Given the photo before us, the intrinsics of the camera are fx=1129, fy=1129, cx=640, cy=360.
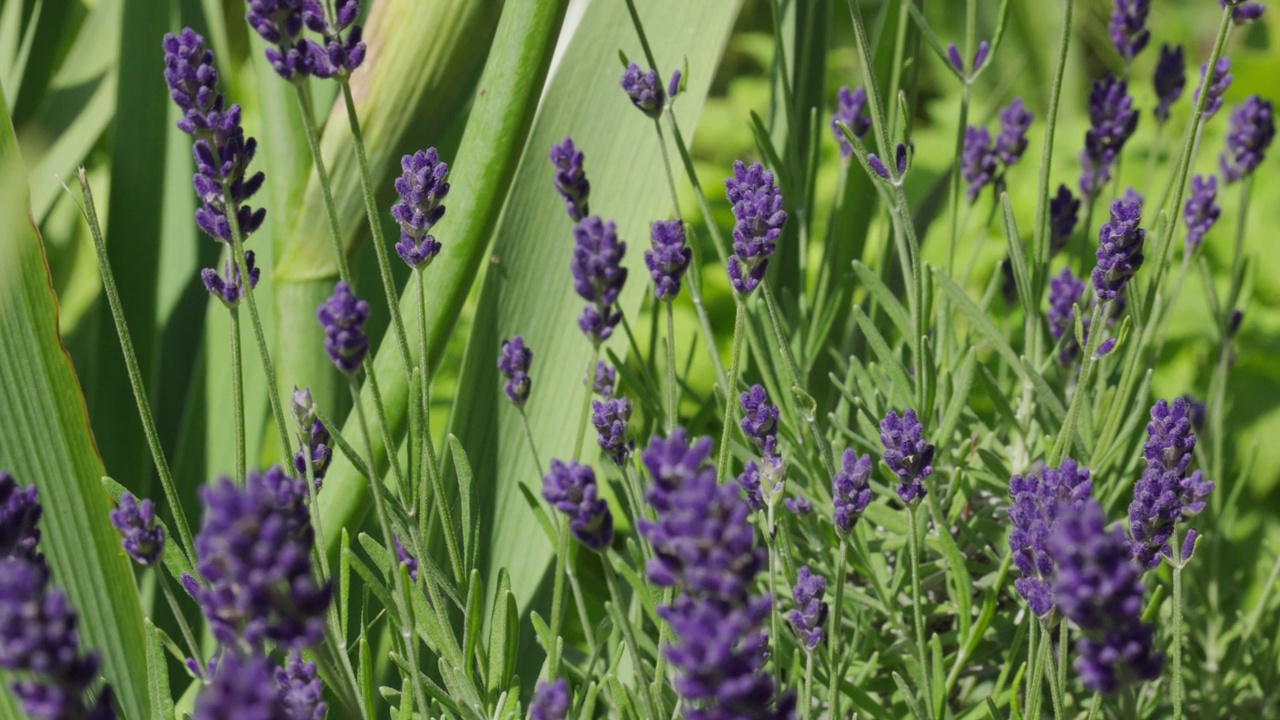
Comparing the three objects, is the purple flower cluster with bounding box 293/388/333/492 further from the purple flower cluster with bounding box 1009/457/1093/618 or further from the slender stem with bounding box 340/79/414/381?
the purple flower cluster with bounding box 1009/457/1093/618

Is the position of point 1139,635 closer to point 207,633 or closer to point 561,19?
point 561,19

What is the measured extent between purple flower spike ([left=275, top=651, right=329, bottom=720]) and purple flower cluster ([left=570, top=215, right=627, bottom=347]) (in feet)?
0.70

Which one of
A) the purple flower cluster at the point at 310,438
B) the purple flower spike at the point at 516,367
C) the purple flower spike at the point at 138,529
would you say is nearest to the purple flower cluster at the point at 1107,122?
the purple flower spike at the point at 516,367

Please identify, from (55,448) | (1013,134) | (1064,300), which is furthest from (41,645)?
(1013,134)

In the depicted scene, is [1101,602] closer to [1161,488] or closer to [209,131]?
[1161,488]

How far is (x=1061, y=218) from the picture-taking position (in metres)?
0.99

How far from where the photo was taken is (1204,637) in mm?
989

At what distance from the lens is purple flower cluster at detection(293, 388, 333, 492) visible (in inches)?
24.8

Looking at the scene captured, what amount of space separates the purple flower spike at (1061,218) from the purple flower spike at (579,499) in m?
0.62

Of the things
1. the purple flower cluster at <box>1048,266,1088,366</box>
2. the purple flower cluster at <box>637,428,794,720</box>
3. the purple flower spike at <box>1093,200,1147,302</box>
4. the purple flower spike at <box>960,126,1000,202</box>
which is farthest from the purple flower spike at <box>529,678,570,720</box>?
the purple flower spike at <box>960,126,1000,202</box>

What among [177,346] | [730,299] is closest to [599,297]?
[177,346]

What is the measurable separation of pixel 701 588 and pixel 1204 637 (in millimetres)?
839

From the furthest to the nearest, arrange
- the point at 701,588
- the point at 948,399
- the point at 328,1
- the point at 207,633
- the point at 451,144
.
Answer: the point at 451,144 < the point at 207,633 < the point at 948,399 < the point at 328,1 < the point at 701,588

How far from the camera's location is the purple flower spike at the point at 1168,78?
1040 millimetres
